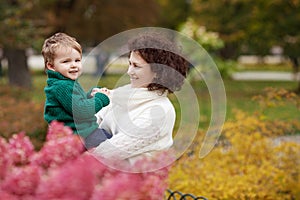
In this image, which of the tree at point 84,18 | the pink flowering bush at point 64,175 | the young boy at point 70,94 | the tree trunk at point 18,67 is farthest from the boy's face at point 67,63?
the tree trunk at point 18,67

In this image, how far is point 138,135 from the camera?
3033 millimetres

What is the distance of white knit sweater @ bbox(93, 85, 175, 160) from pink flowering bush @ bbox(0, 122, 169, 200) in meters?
0.29

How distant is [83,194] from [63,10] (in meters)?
24.2

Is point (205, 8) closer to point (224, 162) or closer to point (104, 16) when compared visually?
point (104, 16)

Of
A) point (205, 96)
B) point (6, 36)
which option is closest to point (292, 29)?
point (205, 96)

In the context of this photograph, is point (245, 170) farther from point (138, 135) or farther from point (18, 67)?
point (18, 67)

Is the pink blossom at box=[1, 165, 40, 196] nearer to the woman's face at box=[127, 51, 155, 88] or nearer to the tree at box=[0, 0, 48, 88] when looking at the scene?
the woman's face at box=[127, 51, 155, 88]

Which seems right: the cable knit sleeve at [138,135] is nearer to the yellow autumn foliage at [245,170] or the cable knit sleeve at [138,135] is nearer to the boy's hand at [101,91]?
the boy's hand at [101,91]

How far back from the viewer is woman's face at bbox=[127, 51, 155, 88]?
3.12 metres

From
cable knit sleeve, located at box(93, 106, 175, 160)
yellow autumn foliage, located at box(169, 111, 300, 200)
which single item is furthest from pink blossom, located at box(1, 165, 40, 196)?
yellow autumn foliage, located at box(169, 111, 300, 200)

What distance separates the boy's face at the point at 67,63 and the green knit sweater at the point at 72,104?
25 mm

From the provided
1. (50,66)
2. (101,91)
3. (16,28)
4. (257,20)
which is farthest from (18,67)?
(101,91)

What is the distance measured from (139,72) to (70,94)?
1.08 feet

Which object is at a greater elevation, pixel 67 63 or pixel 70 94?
pixel 67 63
